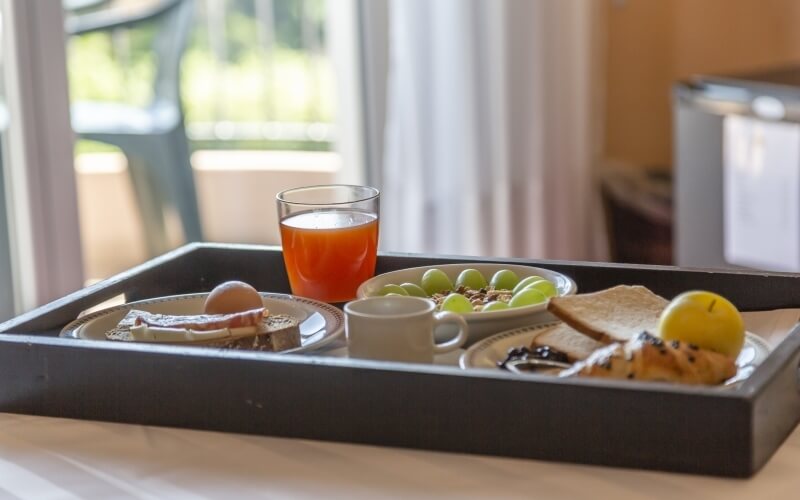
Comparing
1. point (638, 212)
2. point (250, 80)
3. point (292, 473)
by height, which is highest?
point (250, 80)

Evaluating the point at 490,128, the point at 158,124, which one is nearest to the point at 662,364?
the point at 490,128

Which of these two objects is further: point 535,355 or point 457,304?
point 457,304

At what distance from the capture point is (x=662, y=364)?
901 millimetres

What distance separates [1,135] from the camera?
2193 millimetres

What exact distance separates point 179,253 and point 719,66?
2646 mm

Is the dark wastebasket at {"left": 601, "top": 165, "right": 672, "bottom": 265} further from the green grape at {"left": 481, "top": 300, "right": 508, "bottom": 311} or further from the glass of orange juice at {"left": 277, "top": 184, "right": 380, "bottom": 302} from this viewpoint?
the green grape at {"left": 481, "top": 300, "right": 508, "bottom": 311}

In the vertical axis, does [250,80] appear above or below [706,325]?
above

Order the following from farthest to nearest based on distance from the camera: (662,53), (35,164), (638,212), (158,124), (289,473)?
(662,53), (638,212), (158,124), (35,164), (289,473)

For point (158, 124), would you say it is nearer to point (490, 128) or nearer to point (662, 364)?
point (490, 128)

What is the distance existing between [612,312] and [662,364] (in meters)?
0.17

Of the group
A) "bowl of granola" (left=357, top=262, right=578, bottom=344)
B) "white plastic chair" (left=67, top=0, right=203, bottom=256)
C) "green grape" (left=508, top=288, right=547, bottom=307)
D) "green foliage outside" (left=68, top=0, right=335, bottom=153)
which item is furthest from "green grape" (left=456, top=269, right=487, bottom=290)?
"green foliage outside" (left=68, top=0, right=335, bottom=153)

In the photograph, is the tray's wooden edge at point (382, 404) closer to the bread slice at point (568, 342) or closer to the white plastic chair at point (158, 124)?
the bread slice at point (568, 342)

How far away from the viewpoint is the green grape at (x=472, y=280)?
1.23 m

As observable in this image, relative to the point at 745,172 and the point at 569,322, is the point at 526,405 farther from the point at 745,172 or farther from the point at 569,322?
the point at 745,172
